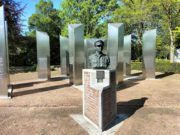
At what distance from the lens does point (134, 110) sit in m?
6.68

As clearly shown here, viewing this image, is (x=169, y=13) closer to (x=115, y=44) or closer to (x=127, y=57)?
(x=127, y=57)

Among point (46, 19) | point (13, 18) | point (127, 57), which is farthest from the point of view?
point (46, 19)

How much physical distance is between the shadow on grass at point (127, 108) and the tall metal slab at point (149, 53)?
5095 millimetres

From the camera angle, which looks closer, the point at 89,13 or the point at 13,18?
the point at 13,18

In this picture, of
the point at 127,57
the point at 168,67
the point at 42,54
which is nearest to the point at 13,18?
the point at 42,54

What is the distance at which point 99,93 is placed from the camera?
518 centimetres

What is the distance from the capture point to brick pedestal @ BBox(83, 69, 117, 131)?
5.23 m

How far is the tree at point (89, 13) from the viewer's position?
26534mm

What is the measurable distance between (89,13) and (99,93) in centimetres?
2290

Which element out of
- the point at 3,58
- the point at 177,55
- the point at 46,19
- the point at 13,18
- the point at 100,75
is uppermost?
the point at 46,19

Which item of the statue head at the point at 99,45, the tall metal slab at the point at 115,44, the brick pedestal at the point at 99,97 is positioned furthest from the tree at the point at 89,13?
the brick pedestal at the point at 99,97

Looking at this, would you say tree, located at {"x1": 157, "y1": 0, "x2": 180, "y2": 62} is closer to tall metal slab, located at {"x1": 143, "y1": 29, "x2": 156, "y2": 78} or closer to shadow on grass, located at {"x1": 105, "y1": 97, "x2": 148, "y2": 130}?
tall metal slab, located at {"x1": 143, "y1": 29, "x2": 156, "y2": 78}

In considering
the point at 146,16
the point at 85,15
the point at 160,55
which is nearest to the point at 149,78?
the point at 146,16

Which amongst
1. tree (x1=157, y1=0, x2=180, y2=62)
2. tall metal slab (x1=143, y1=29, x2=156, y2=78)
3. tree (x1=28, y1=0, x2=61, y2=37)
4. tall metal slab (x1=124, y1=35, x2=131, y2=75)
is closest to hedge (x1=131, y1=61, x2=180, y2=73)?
tree (x1=157, y1=0, x2=180, y2=62)
